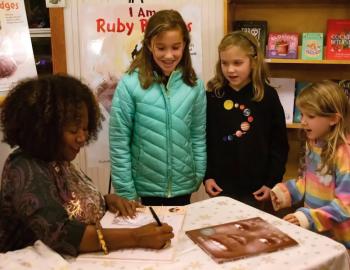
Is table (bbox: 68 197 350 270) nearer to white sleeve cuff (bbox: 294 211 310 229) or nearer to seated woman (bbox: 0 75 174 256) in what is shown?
seated woman (bbox: 0 75 174 256)

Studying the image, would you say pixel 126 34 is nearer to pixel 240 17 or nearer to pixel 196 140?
pixel 240 17

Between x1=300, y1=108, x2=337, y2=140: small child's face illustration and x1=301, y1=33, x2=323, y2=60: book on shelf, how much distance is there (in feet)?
2.86

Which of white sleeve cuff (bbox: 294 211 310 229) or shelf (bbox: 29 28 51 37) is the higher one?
shelf (bbox: 29 28 51 37)

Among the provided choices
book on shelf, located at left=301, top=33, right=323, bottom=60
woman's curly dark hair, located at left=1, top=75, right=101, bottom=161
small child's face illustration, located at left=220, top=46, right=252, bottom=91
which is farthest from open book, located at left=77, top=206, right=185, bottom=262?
book on shelf, located at left=301, top=33, right=323, bottom=60

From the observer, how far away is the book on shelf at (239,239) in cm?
112

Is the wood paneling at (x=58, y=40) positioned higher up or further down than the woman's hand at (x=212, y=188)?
higher up

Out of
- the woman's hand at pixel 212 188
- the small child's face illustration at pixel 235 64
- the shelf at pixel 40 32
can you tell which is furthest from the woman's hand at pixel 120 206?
the shelf at pixel 40 32

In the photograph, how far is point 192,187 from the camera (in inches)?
79.7

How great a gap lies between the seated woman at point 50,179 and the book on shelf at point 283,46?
1.51 metres

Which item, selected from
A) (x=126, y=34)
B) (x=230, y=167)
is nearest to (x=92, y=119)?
(x=230, y=167)

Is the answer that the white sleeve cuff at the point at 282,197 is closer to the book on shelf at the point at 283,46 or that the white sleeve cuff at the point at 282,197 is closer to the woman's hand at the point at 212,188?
the woman's hand at the point at 212,188

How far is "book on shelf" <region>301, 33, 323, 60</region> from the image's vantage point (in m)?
2.44

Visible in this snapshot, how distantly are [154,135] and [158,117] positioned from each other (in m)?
0.08

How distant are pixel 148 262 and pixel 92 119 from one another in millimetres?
463
